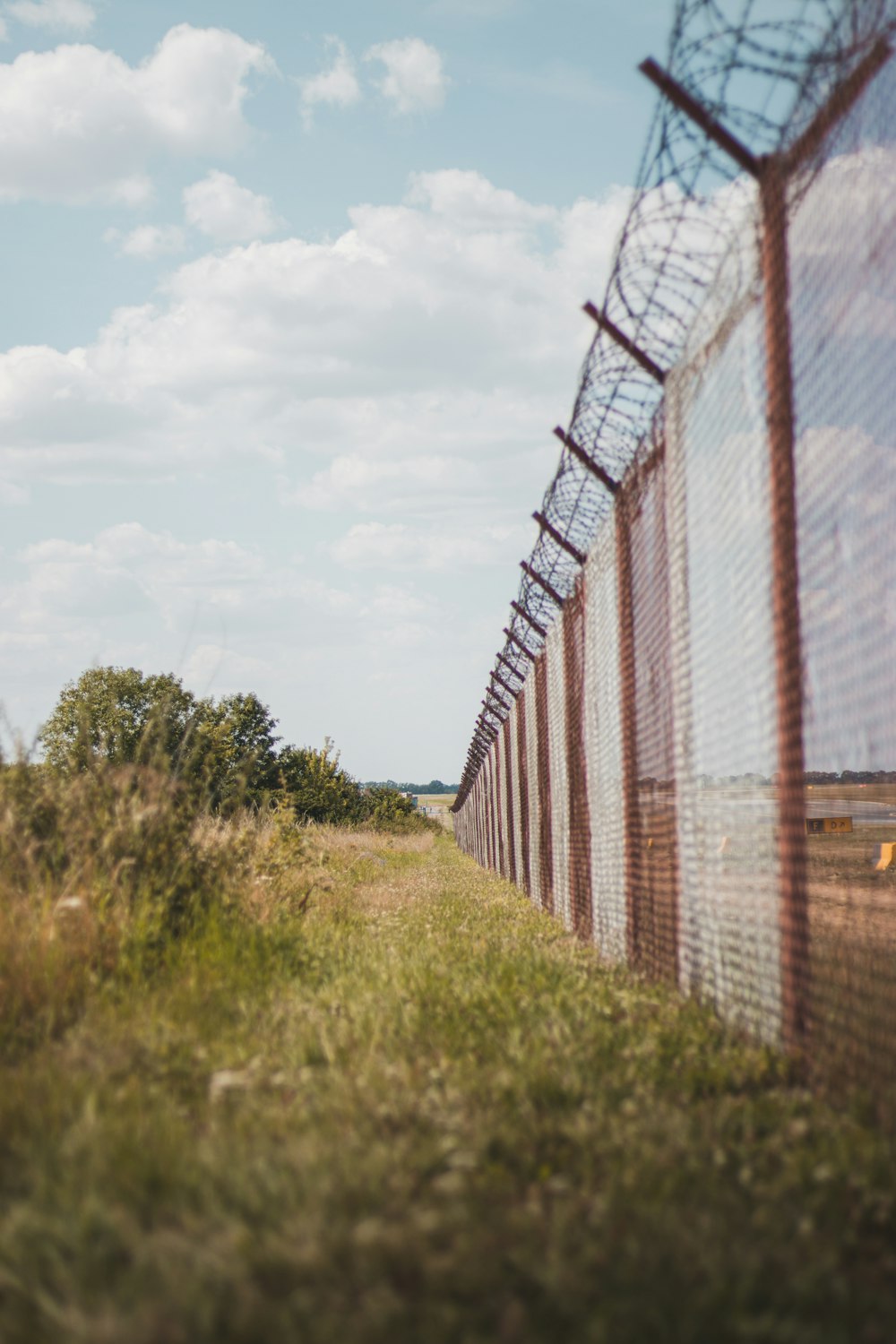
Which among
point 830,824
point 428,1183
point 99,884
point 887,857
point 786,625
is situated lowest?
point 428,1183

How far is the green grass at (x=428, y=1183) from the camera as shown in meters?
1.88

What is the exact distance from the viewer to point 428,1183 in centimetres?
241

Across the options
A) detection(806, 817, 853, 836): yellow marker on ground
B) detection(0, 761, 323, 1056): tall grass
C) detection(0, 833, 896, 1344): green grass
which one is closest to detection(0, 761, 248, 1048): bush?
detection(0, 761, 323, 1056): tall grass

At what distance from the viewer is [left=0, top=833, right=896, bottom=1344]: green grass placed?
1.88 m

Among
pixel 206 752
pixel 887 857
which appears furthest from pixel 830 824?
pixel 206 752

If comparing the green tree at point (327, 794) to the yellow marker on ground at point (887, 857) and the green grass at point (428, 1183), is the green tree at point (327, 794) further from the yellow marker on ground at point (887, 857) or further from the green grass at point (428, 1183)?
the green grass at point (428, 1183)

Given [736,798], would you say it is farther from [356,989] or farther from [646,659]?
[356,989]

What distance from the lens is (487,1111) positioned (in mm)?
2912

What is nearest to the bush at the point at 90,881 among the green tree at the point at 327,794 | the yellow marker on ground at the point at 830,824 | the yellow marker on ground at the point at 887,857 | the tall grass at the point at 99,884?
the tall grass at the point at 99,884

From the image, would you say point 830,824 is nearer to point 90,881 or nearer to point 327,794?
point 90,881

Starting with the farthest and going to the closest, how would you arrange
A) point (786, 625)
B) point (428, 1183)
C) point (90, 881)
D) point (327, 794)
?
point (327, 794)
point (90, 881)
point (786, 625)
point (428, 1183)

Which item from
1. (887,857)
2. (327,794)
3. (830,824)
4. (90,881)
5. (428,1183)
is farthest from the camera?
(327,794)

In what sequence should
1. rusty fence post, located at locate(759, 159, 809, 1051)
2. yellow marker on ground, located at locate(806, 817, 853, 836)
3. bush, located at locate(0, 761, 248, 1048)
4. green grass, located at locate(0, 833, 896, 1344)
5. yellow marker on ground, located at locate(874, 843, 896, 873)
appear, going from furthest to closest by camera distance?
1. yellow marker on ground, located at locate(874, 843, 896, 873)
2. yellow marker on ground, located at locate(806, 817, 853, 836)
3. bush, located at locate(0, 761, 248, 1048)
4. rusty fence post, located at locate(759, 159, 809, 1051)
5. green grass, located at locate(0, 833, 896, 1344)

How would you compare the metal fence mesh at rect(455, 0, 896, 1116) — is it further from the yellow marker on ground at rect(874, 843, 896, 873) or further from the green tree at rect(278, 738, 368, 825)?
the green tree at rect(278, 738, 368, 825)
